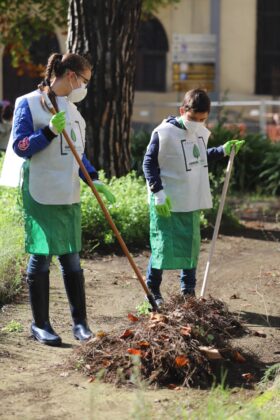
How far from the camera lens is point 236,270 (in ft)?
27.6

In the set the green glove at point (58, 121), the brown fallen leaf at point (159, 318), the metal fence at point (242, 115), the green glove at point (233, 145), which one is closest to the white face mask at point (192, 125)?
the green glove at point (233, 145)

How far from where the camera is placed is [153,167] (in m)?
6.44

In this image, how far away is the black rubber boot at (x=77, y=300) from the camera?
19.5 feet

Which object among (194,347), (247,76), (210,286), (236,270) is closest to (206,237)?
(236,270)

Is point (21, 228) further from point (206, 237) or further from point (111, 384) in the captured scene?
point (111, 384)

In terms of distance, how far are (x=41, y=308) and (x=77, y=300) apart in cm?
22

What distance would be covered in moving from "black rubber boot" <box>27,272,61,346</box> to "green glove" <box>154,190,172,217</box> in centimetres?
87

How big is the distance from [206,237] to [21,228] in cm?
246

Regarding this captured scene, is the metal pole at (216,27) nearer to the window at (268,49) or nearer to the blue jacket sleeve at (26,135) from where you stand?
the window at (268,49)

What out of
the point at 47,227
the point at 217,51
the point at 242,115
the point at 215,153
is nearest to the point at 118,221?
the point at 215,153

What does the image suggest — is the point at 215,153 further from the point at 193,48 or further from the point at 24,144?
the point at 193,48

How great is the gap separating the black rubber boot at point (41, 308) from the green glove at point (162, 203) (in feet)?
2.85

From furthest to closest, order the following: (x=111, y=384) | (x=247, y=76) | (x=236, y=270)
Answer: (x=247, y=76)
(x=236, y=270)
(x=111, y=384)

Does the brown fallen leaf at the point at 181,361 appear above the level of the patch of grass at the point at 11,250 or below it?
above
